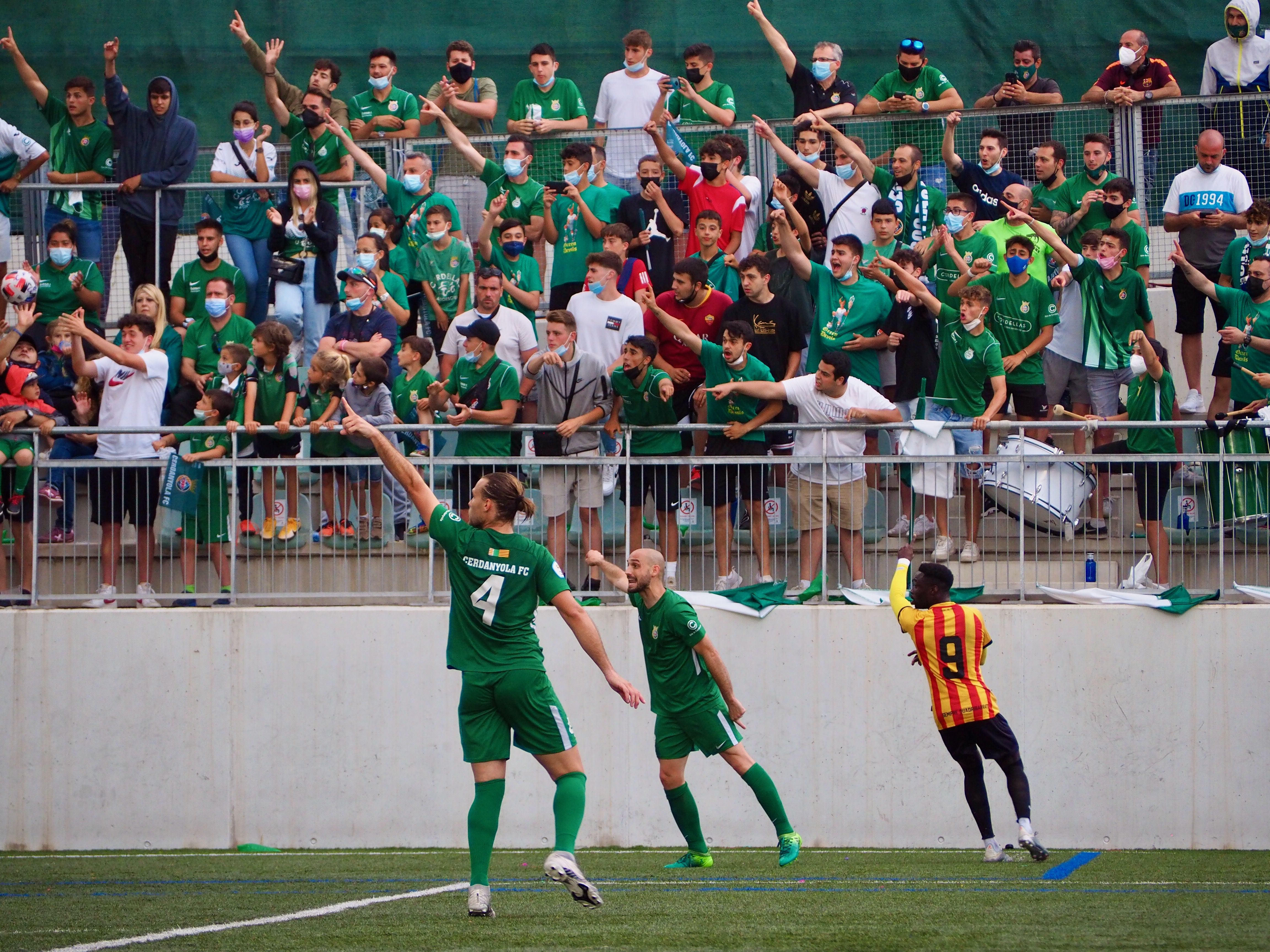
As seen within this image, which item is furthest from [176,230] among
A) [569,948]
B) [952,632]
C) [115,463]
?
[569,948]

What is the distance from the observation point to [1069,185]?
1441cm

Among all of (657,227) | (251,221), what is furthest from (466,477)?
(251,221)

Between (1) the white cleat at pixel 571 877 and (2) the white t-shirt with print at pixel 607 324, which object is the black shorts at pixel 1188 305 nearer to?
(2) the white t-shirt with print at pixel 607 324

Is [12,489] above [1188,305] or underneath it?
underneath

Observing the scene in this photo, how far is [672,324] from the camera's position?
12.4m

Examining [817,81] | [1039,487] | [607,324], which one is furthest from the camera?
[817,81]

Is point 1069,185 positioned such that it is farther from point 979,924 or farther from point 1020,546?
point 979,924

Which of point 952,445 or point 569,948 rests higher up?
point 952,445

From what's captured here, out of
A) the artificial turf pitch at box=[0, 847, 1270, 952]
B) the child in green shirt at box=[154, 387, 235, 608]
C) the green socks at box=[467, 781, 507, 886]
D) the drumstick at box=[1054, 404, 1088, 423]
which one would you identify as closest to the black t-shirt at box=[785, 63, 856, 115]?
the drumstick at box=[1054, 404, 1088, 423]

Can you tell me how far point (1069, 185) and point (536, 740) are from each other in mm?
9114

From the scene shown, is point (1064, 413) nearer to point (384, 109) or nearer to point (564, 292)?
point (564, 292)

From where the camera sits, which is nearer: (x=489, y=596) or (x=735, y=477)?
(x=489, y=596)

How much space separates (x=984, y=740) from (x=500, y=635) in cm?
343

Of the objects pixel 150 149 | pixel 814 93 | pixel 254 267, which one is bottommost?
pixel 254 267
